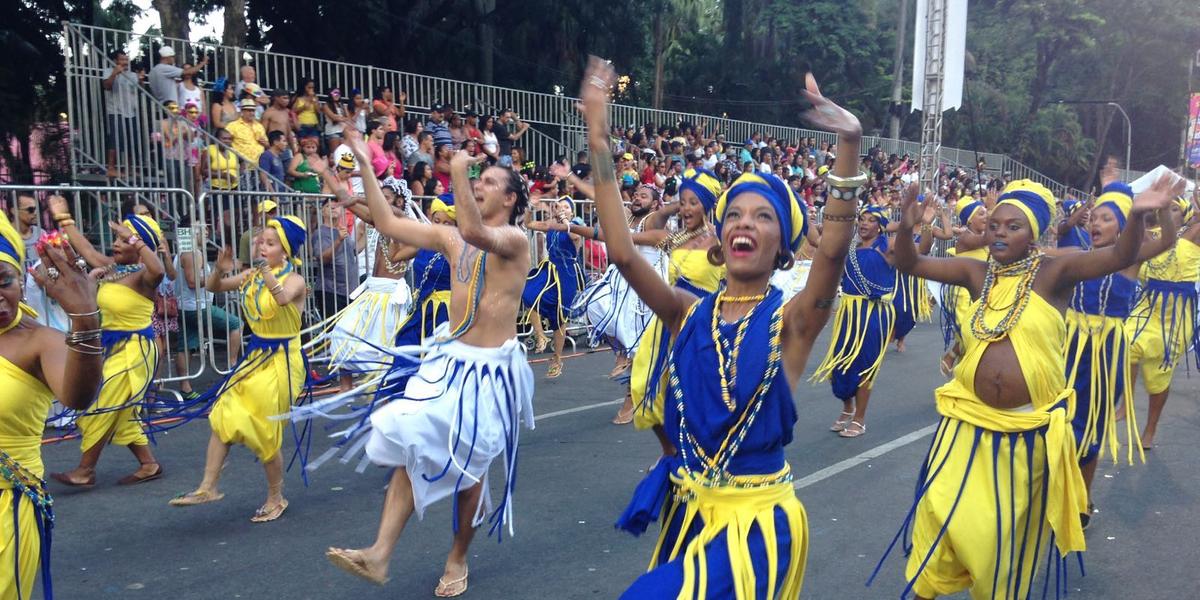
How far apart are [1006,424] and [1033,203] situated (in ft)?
3.49

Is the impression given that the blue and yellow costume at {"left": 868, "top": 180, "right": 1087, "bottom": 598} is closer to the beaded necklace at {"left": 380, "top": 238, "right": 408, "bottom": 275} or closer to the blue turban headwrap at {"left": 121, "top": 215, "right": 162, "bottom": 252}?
the blue turban headwrap at {"left": 121, "top": 215, "right": 162, "bottom": 252}

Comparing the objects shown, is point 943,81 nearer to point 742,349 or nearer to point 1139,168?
point 742,349

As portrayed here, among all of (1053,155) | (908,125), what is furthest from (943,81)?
(1053,155)

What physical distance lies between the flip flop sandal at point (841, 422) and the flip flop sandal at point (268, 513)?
169 inches

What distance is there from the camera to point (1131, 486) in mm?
6656

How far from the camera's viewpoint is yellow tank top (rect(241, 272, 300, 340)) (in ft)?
19.6

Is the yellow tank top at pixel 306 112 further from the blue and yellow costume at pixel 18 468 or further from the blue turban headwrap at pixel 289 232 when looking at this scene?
the blue and yellow costume at pixel 18 468

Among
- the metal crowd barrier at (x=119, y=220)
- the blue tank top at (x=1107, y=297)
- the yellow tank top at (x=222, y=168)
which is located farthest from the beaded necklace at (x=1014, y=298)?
the yellow tank top at (x=222, y=168)

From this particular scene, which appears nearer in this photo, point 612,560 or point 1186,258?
point 612,560

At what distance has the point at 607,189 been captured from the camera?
2.88 meters

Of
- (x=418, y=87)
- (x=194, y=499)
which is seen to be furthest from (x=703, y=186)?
(x=418, y=87)

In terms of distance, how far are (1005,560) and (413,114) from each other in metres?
14.3

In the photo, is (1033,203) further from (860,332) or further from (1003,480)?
(860,332)

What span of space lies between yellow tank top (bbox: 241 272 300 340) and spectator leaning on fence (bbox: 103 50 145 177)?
677 cm
